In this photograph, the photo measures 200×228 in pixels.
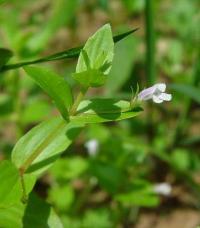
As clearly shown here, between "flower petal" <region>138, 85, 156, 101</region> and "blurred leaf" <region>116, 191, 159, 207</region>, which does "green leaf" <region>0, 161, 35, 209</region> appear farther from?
"blurred leaf" <region>116, 191, 159, 207</region>

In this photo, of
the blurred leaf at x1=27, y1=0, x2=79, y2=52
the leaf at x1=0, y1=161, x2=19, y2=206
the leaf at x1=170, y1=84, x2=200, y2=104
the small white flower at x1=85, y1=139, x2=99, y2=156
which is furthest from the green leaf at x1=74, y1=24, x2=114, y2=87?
the blurred leaf at x1=27, y1=0, x2=79, y2=52

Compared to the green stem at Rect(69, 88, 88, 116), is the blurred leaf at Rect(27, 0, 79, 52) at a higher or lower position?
lower

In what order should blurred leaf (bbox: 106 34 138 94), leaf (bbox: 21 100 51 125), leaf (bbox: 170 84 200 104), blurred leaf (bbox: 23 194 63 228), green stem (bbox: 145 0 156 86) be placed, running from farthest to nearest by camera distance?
1. blurred leaf (bbox: 106 34 138 94)
2. leaf (bbox: 21 100 51 125)
3. green stem (bbox: 145 0 156 86)
4. leaf (bbox: 170 84 200 104)
5. blurred leaf (bbox: 23 194 63 228)

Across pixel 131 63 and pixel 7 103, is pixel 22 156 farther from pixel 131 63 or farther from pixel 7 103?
pixel 131 63

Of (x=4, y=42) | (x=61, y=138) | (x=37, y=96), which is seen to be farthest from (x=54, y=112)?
(x=61, y=138)

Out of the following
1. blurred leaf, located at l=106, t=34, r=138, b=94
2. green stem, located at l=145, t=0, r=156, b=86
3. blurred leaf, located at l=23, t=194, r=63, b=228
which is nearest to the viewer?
blurred leaf, located at l=23, t=194, r=63, b=228

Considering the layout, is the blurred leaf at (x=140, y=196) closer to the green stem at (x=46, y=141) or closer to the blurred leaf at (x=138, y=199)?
the blurred leaf at (x=138, y=199)

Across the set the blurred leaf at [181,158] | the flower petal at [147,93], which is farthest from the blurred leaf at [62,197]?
the flower petal at [147,93]
